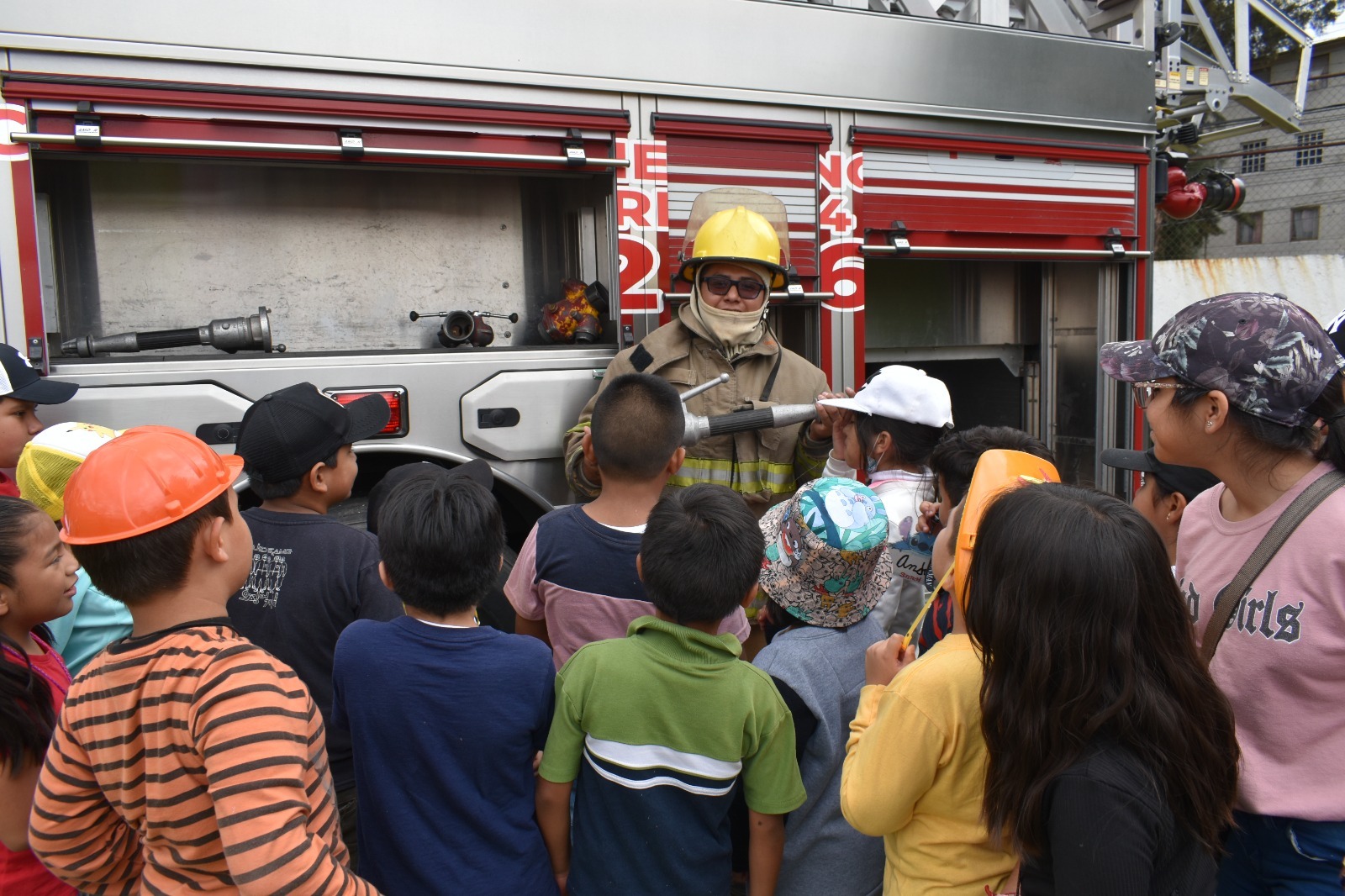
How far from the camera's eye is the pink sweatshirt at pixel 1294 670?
4.47 ft

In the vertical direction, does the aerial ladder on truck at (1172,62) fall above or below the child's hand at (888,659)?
above

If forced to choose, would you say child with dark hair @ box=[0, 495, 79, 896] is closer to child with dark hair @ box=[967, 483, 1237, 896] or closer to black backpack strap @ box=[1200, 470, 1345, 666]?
child with dark hair @ box=[967, 483, 1237, 896]

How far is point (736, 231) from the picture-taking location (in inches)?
119

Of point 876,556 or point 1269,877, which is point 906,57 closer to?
point 876,556

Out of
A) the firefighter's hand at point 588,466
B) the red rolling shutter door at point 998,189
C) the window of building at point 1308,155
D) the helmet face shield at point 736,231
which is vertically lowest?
the firefighter's hand at point 588,466

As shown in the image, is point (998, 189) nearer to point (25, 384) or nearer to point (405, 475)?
point (405, 475)

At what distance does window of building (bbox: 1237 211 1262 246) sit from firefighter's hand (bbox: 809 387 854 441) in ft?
68.3

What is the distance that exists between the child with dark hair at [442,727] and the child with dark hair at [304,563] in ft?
0.97

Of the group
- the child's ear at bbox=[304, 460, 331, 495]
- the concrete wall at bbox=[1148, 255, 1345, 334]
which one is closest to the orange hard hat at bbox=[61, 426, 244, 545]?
the child's ear at bbox=[304, 460, 331, 495]

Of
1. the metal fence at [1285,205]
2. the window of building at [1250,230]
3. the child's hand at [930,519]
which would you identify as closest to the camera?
the child's hand at [930,519]

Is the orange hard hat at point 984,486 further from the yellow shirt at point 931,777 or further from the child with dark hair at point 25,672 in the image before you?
the child with dark hair at point 25,672

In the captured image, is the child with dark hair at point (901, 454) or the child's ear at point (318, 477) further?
the child with dark hair at point (901, 454)

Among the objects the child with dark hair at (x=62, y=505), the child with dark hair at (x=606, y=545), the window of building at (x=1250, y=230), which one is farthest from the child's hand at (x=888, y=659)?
the window of building at (x=1250, y=230)

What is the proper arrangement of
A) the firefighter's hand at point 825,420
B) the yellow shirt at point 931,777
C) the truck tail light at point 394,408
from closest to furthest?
the yellow shirt at point 931,777 → the firefighter's hand at point 825,420 → the truck tail light at point 394,408
